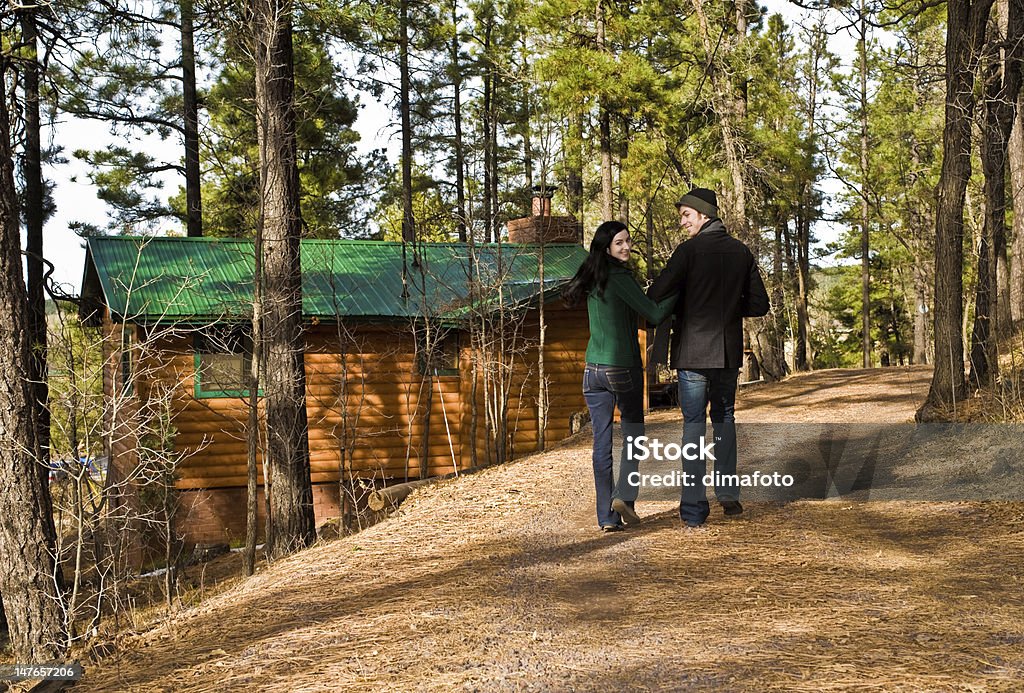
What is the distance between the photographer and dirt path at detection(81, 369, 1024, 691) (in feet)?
13.7

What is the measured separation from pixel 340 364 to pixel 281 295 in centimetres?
505

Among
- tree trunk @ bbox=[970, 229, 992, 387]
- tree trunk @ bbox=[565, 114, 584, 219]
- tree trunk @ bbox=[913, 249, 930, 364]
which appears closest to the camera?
tree trunk @ bbox=[970, 229, 992, 387]

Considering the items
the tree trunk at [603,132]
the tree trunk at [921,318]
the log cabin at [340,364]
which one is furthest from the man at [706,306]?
the tree trunk at [921,318]

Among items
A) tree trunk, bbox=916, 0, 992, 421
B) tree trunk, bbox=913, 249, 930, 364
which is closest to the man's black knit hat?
tree trunk, bbox=916, 0, 992, 421

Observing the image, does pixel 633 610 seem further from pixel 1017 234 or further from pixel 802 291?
pixel 802 291

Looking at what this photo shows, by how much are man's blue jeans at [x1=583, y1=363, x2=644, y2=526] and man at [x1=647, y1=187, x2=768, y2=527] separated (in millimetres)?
347

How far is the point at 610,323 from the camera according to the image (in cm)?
638

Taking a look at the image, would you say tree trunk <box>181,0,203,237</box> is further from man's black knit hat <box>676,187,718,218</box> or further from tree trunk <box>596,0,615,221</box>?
man's black knit hat <box>676,187,718,218</box>

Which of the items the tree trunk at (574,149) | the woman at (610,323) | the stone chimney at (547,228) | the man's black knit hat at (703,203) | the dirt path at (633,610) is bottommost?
the dirt path at (633,610)

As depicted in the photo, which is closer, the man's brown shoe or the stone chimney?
the man's brown shoe

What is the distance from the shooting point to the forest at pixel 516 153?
417 inches

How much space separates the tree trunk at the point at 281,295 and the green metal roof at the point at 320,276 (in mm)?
2419

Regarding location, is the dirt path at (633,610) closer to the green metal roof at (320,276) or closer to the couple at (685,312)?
the couple at (685,312)

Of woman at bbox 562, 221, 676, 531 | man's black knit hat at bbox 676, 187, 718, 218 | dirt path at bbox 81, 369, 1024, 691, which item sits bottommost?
dirt path at bbox 81, 369, 1024, 691
